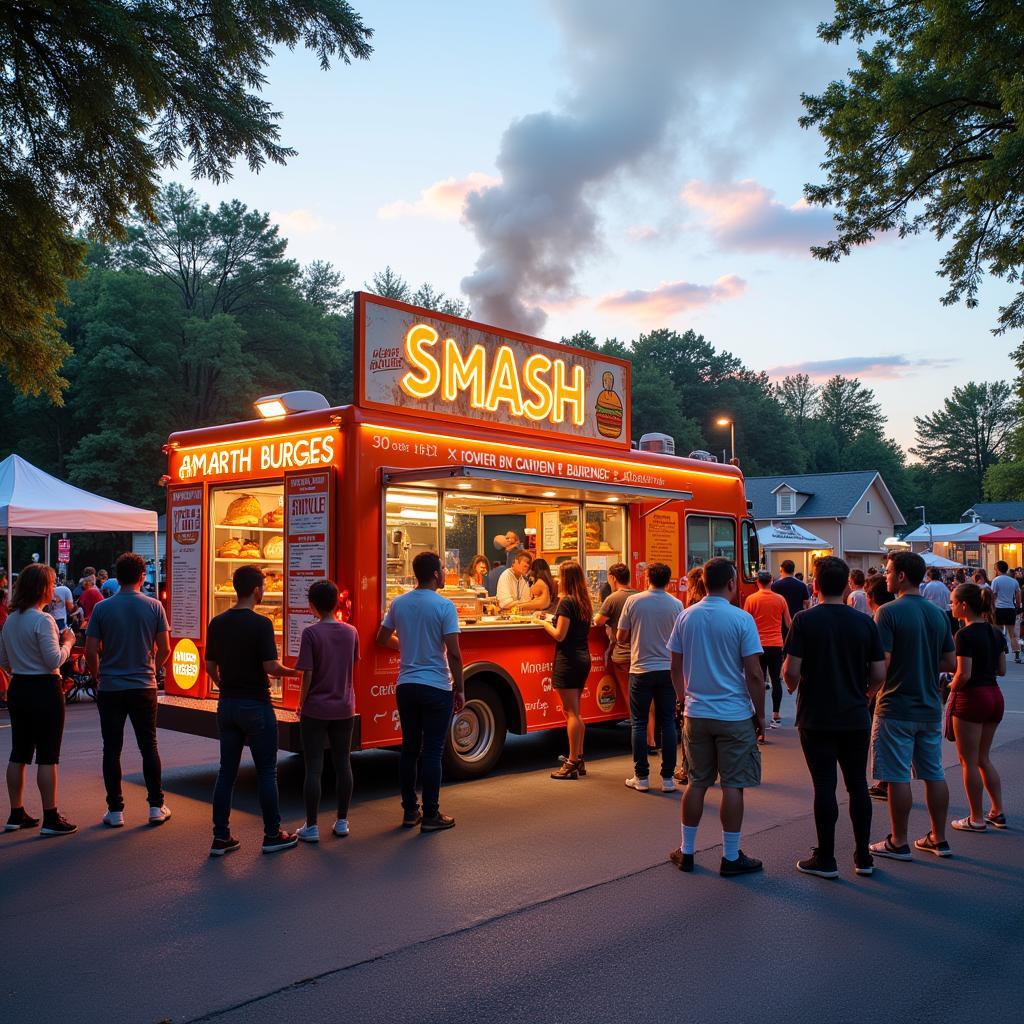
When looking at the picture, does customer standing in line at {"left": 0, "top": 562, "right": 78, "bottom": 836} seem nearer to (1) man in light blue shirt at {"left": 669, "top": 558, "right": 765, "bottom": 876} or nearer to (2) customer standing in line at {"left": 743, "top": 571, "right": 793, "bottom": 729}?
(1) man in light blue shirt at {"left": 669, "top": 558, "right": 765, "bottom": 876}

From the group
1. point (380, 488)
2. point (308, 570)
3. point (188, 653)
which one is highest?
point (380, 488)

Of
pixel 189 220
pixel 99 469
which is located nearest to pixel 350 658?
pixel 99 469

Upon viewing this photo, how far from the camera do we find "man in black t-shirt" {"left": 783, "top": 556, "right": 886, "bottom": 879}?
18.7 feet

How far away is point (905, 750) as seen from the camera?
6086 mm

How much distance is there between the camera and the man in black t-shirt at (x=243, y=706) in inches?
250

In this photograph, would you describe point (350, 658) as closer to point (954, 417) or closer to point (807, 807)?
point (807, 807)

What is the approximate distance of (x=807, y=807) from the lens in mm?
7668

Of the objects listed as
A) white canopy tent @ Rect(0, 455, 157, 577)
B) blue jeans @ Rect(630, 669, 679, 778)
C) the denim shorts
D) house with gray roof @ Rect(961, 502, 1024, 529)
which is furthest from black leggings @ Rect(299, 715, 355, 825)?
house with gray roof @ Rect(961, 502, 1024, 529)

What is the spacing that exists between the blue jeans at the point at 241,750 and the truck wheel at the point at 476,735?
226cm

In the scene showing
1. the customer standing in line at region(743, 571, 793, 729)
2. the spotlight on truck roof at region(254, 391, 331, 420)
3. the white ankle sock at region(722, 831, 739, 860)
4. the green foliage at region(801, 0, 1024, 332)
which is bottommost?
the white ankle sock at region(722, 831, 739, 860)

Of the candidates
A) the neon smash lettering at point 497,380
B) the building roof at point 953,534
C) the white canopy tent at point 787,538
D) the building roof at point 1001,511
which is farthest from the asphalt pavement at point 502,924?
the building roof at point 1001,511

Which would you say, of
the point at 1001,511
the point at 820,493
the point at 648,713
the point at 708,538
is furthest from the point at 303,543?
the point at 1001,511

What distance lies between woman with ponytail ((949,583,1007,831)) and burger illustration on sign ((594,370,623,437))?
15.7 ft

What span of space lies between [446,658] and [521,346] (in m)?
4.18
